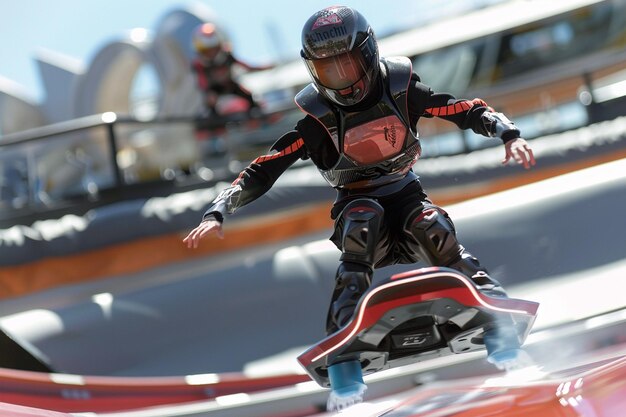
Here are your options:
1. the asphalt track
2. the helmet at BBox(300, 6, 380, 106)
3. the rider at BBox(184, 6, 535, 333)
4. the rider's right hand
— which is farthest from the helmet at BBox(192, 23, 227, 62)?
the rider's right hand

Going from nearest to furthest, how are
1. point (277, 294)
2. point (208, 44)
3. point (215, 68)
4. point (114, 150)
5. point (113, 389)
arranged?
point (113, 389), point (277, 294), point (114, 150), point (215, 68), point (208, 44)

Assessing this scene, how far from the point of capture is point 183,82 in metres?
10.4

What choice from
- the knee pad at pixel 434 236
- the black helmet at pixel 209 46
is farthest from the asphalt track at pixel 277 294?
the black helmet at pixel 209 46

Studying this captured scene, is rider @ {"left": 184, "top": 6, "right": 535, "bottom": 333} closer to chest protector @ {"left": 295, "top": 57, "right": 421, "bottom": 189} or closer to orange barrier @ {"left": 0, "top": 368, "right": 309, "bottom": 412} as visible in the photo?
chest protector @ {"left": 295, "top": 57, "right": 421, "bottom": 189}

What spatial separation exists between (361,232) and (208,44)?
20.2 ft

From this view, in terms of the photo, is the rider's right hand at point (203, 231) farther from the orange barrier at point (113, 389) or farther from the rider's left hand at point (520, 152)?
the orange barrier at point (113, 389)

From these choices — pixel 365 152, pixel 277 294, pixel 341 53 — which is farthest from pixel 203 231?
pixel 277 294

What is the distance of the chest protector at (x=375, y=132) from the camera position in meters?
3.35

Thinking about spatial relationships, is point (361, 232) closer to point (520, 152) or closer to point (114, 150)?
point (520, 152)

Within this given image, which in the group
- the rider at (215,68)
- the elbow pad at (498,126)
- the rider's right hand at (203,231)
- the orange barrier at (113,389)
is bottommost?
the orange barrier at (113,389)

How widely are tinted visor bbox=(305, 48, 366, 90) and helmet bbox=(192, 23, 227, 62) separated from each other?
581 cm

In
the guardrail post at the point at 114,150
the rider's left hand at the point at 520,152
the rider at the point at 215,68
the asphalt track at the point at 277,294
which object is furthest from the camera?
the rider at the point at 215,68

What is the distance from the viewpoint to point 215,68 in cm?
881

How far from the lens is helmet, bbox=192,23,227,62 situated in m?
8.86
